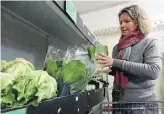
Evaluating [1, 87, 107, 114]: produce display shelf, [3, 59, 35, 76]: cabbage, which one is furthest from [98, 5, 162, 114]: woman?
[3, 59, 35, 76]: cabbage

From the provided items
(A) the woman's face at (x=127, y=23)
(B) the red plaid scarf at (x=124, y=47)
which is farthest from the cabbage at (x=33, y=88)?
(A) the woman's face at (x=127, y=23)

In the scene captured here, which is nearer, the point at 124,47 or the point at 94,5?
the point at 124,47

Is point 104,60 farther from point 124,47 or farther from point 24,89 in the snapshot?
point 24,89

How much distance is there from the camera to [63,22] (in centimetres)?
122

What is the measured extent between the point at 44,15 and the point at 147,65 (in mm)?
816

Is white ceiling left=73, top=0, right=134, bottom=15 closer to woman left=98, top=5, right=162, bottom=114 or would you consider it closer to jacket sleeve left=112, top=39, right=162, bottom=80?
woman left=98, top=5, right=162, bottom=114

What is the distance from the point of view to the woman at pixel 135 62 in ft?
4.79

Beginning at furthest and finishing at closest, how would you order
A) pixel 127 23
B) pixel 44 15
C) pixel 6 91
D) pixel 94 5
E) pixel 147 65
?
pixel 94 5, pixel 127 23, pixel 147 65, pixel 44 15, pixel 6 91

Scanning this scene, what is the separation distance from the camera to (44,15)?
1.13m

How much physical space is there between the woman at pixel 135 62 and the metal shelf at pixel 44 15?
1.24 ft

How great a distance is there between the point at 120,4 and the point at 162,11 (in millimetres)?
810

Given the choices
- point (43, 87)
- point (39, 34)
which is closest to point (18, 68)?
point (43, 87)

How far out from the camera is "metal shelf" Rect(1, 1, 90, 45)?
3.17 feet

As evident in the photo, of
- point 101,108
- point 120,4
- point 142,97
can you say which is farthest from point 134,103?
point 120,4
